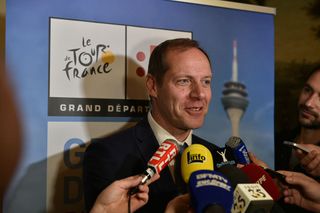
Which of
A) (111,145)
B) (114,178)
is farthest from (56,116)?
(114,178)

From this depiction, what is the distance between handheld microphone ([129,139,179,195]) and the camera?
1.16m

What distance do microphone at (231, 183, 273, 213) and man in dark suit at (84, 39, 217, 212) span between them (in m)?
0.54

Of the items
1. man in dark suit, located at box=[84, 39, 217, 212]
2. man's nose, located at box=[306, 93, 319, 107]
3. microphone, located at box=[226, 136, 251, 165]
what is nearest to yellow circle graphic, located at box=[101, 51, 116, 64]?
man in dark suit, located at box=[84, 39, 217, 212]

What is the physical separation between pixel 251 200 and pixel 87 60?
1.24 metres

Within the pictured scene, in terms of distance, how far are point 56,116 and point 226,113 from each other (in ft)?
3.49

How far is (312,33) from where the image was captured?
10.7ft

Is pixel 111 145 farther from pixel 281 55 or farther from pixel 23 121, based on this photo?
pixel 281 55

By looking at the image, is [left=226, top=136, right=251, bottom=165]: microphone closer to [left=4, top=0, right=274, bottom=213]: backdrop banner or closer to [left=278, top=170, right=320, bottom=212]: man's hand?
[left=278, top=170, right=320, bottom=212]: man's hand

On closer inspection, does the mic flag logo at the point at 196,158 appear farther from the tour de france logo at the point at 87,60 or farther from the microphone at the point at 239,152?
the tour de france logo at the point at 87,60

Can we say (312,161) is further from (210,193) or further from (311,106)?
(210,193)

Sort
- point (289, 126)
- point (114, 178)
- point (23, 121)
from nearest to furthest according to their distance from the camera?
point (114, 178) → point (23, 121) → point (289, 126)

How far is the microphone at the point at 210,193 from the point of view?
3.24ft

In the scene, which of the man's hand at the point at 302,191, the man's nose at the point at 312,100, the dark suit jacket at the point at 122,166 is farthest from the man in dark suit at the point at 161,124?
the man's nose at the point at 312,100

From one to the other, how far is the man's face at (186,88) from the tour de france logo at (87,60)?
41 centimetres
